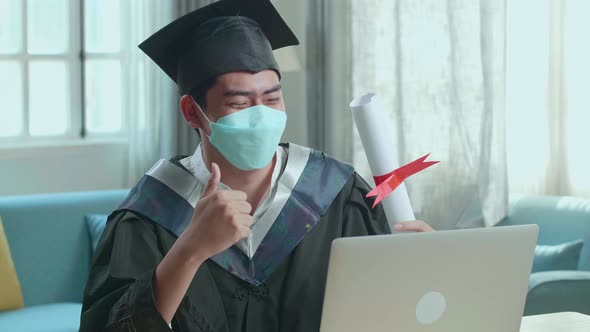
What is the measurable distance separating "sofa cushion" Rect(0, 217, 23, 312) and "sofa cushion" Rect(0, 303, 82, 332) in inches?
1.3

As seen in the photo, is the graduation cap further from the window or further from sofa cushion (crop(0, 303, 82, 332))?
the window

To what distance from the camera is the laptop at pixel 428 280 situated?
154 centimetres

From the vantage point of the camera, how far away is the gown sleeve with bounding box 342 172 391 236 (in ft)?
7.49

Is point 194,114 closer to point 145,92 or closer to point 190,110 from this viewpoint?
point 190,110

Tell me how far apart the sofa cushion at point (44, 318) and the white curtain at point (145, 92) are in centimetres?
102

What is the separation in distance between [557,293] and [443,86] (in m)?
1.22

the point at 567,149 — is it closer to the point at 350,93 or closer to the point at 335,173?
the point at 350,93

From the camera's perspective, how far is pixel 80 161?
4.99 metres

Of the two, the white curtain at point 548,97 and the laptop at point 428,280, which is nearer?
the laptop at point 428,280

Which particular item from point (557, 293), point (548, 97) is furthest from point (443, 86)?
point (557, 293)

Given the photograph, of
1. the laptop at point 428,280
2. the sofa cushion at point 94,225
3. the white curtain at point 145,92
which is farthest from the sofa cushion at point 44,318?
the laptop at point 428,280

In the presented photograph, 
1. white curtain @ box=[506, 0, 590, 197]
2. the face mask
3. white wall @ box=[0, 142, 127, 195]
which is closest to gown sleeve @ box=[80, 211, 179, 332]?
the face mask

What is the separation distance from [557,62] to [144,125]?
77.3 inches

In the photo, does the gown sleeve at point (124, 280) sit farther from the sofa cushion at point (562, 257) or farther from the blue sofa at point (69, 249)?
the sofa cushion at point (562, 257)
